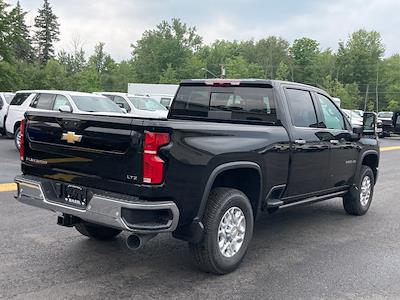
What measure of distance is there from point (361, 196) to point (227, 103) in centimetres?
297

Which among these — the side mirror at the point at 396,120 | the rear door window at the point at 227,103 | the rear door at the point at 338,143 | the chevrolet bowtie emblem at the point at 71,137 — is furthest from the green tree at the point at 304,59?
the chevrolet bowtie emblem at the point at 71,137

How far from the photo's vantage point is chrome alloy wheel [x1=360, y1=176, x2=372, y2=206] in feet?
25.2

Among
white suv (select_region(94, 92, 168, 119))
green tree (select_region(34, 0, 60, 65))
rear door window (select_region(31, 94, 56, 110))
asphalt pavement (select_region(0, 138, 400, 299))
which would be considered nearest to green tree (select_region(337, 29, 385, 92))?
green tree (select_region(34, 0, 60, 65))

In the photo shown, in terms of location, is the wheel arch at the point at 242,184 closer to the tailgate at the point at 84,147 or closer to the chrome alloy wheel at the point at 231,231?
the chrome alloy wheel at the point at 231,231

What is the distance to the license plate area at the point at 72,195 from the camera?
4.41 m

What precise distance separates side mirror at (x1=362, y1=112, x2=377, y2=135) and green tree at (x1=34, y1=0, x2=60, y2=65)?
8263 centimetres

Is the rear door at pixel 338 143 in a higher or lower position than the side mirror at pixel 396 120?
higher

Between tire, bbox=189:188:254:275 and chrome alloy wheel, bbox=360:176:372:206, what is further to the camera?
chrome alloy wheel, bbox=360:176:372:206

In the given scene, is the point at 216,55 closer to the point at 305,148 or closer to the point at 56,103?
the point at 56,103

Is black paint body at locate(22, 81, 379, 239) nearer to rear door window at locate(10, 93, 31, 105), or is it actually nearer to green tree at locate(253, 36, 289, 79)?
rear door window at locate(10, 93, 31, 105)

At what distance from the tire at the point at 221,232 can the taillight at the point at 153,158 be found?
2.46 ft

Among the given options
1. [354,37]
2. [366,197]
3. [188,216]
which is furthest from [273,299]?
[354,37]

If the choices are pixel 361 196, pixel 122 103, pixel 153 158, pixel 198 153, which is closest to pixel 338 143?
pixel 361 196

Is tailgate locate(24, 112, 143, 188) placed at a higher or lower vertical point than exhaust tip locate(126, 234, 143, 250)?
higher
